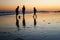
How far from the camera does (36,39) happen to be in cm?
1080

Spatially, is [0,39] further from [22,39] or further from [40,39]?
[40,39]

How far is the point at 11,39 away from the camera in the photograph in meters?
10.9

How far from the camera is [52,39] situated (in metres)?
10.7

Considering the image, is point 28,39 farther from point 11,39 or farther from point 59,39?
point 59,39

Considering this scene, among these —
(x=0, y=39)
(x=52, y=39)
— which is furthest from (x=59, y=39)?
(x=0, y=39)

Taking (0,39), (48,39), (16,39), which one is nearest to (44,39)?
(48,39)

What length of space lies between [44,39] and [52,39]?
47 centimetres

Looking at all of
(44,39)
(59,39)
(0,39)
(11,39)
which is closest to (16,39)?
Result: (11,39)

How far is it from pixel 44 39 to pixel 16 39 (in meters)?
1.68

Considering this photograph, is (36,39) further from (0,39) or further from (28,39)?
(0,39)

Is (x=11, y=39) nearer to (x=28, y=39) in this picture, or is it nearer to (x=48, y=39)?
(x=28, y=39)

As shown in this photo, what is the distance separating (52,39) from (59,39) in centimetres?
41

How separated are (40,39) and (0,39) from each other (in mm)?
2412

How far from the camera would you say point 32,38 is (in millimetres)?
11203
